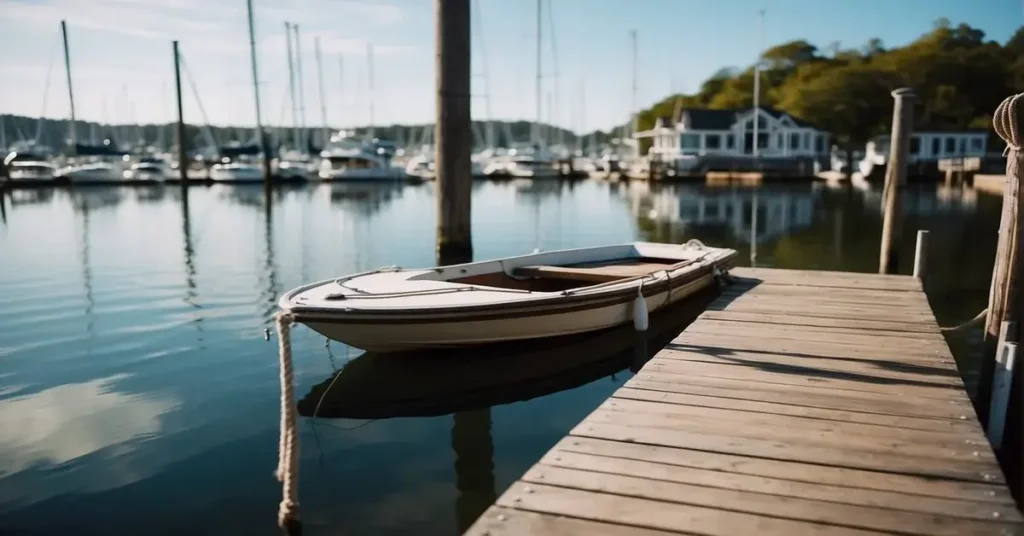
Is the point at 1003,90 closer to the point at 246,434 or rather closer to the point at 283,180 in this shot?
the point at 283,180

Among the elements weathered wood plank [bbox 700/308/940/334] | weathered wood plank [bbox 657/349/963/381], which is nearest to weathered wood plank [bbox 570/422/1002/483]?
weathered wood plank [bbox 657/349/963/381]

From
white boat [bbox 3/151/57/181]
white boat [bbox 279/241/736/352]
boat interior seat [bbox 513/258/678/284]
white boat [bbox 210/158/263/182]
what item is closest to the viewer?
white boat [bbox 279/241/736/352]

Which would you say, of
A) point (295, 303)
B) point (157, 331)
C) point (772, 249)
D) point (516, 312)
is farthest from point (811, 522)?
point (772, 249)

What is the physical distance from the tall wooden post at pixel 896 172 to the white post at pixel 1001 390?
18.3 ft

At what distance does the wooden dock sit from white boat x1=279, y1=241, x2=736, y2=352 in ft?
5.62

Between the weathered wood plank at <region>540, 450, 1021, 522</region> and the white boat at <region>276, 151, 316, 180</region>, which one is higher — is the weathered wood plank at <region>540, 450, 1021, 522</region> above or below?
below

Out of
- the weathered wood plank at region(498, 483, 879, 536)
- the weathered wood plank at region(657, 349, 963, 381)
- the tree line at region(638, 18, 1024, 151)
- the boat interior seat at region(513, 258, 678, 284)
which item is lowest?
the weathered wood plank at region(498, 483, 879, 536)

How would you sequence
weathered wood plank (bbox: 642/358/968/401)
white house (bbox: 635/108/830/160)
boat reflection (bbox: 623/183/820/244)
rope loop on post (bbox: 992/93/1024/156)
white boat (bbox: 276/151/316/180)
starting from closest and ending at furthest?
weathered wood plank (bbox: 642/358/968/401), rope loop on post (bbox: 992/93/1024/156), boat reflection (bbox: 623/183/820/244), white boat (bbox: 276/151/316/180), white house (bbox: 635/108/830/160)

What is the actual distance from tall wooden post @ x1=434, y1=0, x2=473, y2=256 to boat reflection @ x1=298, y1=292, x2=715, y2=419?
225cm

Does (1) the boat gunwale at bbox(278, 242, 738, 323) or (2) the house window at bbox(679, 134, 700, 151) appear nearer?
(1) the boat gunwale at bbox(278, 242, 738, 323)

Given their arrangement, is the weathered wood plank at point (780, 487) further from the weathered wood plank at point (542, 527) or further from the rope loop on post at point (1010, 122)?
the rope loop on post at point (1010, 122)

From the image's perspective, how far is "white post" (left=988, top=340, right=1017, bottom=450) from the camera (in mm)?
5168

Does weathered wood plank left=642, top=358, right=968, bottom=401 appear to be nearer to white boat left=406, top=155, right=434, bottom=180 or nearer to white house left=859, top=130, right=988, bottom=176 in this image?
white boat left=406, top=155, right=434, bottom=180

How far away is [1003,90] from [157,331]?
3030 inches
